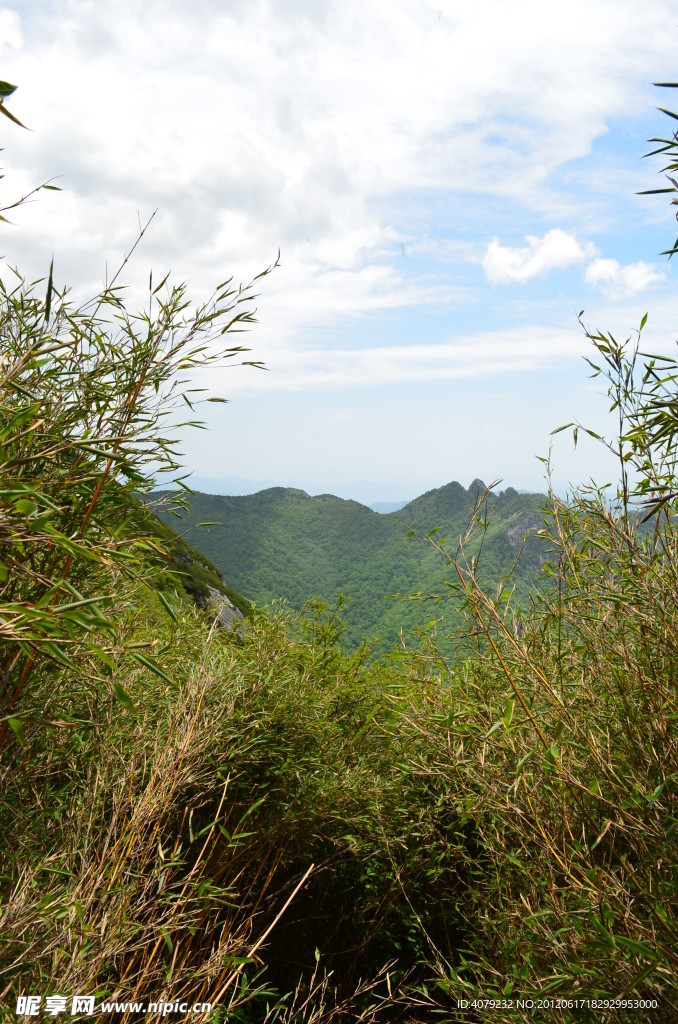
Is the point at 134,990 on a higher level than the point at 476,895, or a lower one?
higher

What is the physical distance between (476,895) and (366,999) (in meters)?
1.08

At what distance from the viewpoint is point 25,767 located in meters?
2.35

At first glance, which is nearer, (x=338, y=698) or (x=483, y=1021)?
(x=483, y=1021)

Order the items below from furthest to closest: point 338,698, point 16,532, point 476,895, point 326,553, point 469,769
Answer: point 326,553
point 338,698
point 476,895
point 469,769
point 16,532

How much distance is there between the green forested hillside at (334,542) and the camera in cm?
5316

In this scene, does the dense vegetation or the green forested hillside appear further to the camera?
the green forested hillside

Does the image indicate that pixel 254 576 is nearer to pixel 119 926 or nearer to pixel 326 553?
pixel 326 553

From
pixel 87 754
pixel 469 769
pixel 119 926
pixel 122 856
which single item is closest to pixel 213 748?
pixel 87 754

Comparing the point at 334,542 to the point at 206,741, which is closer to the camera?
the point at 206,741

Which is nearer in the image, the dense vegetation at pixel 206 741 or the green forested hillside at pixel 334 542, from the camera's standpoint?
the dense vegetation at pixel 206 741

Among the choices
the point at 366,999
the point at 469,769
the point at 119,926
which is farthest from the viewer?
the point at 366,999

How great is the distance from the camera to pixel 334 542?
236ft

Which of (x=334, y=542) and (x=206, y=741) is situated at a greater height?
(x=334, y=542)

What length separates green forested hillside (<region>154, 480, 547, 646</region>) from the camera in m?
53.2
